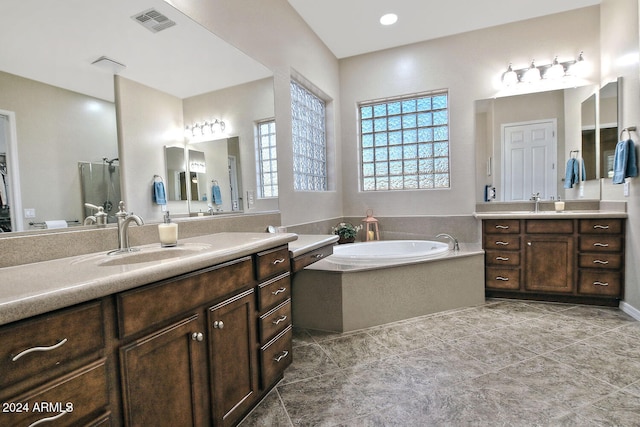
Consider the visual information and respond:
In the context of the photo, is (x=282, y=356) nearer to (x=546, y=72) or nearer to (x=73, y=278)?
(x=73, y=278)

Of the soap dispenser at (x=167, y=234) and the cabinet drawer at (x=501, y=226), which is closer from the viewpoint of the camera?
the soap dispenser at (x=167, y=234)

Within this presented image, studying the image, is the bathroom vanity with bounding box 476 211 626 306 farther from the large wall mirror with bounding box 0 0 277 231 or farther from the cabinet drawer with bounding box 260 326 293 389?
the large wall mirror with bounding box 0 0 277 231

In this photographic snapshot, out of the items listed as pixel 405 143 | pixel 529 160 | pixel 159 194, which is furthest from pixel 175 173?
pixel 529 160

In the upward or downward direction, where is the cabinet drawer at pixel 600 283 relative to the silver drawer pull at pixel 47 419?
downward

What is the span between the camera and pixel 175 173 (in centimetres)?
180

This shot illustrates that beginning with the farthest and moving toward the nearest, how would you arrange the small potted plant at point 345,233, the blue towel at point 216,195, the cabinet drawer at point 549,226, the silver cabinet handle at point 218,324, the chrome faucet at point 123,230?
the small potted plant at point 345,233, the cabinet drawer at point 549,226, the blue towel at point 216,195, the chrome faucet at point 123,230, the silver cabinet handle at point 218,324

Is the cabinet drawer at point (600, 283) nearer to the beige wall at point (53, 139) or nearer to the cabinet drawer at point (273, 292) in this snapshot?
the cabinet drawer at point (273, 292)

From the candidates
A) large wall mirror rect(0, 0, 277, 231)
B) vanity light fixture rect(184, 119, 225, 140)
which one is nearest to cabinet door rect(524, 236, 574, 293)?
vanity light fixture rect(184, 119, 225, 140)

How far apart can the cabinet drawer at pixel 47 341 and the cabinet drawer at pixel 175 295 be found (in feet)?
0.26

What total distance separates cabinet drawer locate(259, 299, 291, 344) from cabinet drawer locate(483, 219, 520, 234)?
2.33 meters

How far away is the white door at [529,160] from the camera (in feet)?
10.9

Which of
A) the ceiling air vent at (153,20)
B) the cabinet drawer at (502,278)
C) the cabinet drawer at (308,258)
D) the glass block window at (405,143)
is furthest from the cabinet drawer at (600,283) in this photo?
the ceiling air vent at (153,20)

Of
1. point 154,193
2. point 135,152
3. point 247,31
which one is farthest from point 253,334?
point 247,31

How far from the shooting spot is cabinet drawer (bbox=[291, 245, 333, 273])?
1855 mm
